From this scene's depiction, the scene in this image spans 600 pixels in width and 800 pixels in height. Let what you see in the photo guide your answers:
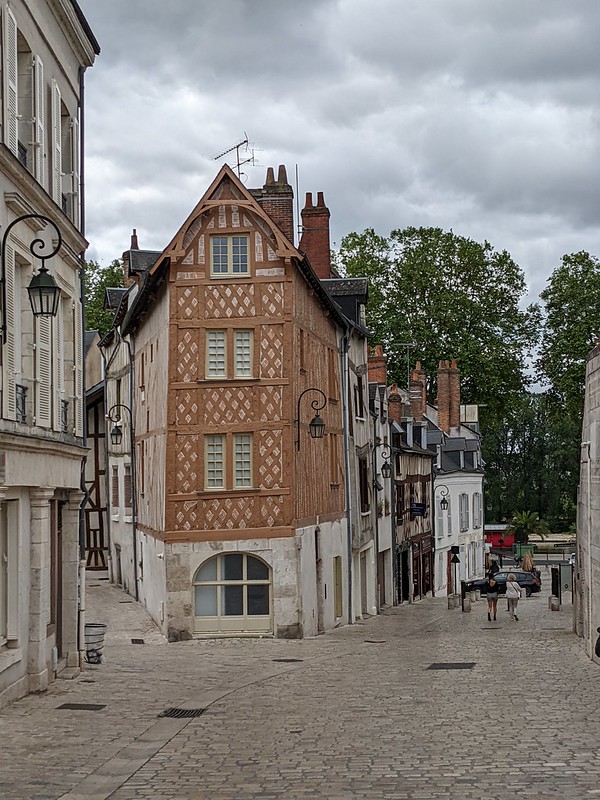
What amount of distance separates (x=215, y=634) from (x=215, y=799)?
627 inches

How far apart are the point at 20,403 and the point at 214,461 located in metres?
11.3

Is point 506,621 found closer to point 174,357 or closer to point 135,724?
point 174,357

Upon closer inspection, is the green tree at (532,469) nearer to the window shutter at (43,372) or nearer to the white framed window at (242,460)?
the white framed window at (242,460)

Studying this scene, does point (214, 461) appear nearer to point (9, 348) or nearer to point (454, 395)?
point (9, 348)

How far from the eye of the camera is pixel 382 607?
3856cm

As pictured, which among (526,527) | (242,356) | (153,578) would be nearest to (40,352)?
(242,356)

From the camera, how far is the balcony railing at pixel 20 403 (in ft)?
46.9

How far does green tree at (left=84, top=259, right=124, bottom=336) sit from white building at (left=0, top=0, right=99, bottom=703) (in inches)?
1226

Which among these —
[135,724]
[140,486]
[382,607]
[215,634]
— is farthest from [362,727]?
[382,607]

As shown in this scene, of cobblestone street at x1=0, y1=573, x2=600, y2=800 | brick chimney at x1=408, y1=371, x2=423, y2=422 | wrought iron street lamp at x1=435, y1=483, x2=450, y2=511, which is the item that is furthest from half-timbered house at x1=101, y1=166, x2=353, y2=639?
brick chimney at x1=408, y1=371, x2=423, y2=422

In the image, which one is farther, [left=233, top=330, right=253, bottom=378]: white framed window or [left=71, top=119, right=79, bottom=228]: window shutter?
[left=233, top=330, right=253, bottom=378]: white framed window

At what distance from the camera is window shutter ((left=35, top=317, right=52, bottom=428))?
49.8 feet

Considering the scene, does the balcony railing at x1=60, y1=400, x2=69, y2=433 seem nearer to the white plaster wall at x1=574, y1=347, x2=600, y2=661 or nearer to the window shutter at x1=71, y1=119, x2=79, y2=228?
the window shutter at x1=71, y1=119, x2=79, y2=228

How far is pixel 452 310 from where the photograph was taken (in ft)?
178
